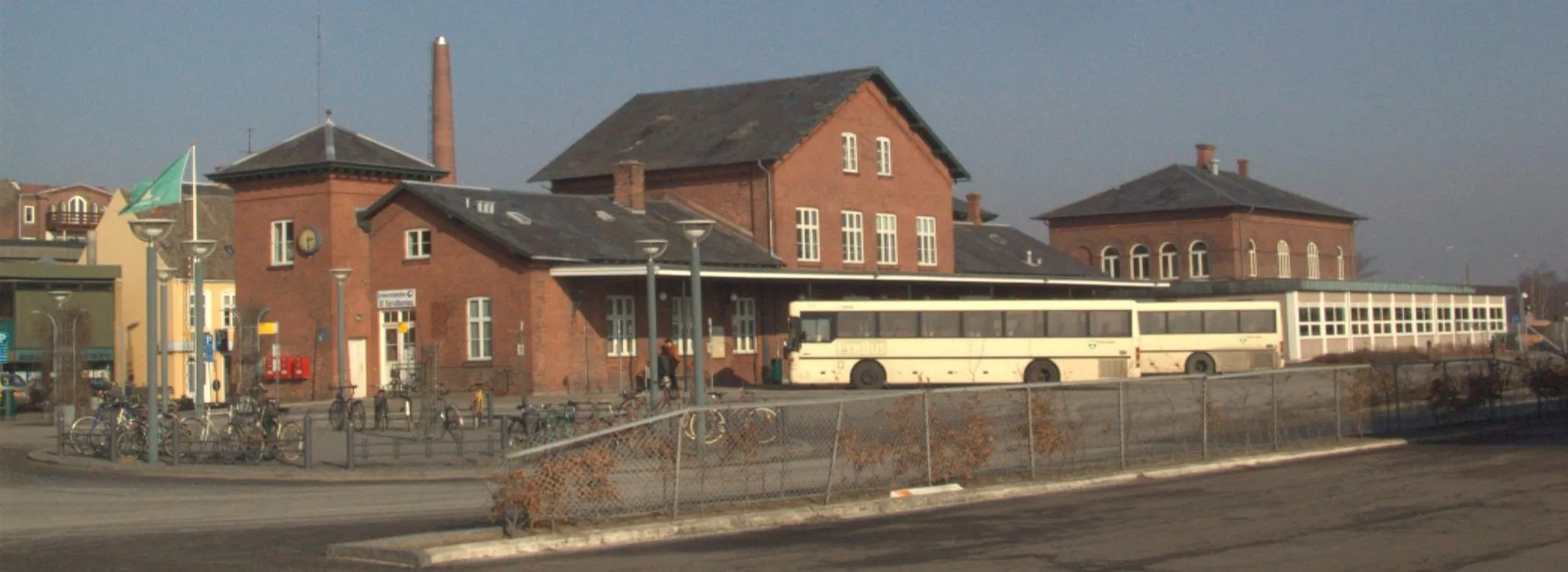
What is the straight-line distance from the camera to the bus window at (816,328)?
4697 centimetres

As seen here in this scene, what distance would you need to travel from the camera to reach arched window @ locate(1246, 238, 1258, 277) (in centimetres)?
8569

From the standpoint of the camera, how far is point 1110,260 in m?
90.5

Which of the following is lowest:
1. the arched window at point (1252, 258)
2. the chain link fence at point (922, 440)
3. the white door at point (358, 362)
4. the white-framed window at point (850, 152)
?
the chain link fence at point (922, 440)

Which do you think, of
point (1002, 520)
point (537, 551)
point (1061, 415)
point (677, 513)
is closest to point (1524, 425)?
point (1061, 415)

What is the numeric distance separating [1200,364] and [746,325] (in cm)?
1446

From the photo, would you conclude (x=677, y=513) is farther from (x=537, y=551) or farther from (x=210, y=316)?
(x=210, y=316)

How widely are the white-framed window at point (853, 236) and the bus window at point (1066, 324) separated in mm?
13459

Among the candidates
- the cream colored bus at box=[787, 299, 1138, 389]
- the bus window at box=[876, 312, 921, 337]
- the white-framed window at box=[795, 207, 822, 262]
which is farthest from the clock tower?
the bus window at box=[876, 312, 921, 337]

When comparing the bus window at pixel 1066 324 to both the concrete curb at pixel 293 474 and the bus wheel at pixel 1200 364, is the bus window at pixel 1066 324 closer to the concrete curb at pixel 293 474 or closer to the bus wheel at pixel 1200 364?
the bus wheel at pixel 1200 364

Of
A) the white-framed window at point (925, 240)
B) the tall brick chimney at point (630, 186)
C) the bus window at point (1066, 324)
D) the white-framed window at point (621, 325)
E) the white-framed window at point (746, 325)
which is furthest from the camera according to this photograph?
the white-framed window at point (925, 240)

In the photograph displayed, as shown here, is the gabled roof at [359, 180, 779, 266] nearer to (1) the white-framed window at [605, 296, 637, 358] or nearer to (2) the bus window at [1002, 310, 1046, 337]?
(1) the white-framed window at [605, 296, 637, 358]

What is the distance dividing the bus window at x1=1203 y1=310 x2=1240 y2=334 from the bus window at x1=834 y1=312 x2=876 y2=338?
36.2 ft

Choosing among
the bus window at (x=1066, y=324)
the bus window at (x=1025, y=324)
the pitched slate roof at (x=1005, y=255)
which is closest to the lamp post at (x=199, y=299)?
the bus window at (x=1025, y=324)

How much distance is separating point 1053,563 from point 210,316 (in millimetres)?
65889
